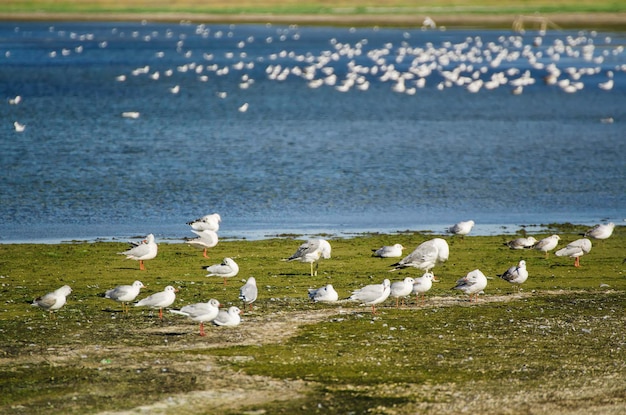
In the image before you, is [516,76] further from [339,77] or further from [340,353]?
[340,353]

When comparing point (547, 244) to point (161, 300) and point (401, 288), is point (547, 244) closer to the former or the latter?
point (401, 288)

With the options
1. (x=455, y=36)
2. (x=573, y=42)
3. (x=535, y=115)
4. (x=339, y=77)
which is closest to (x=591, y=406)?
(x=535, y=115)

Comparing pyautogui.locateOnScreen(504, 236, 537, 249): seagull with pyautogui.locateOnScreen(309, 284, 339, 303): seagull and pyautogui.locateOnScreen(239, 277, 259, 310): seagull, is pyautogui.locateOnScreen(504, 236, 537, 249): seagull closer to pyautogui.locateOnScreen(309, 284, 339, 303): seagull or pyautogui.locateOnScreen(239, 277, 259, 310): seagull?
pyautogui.locateOnScreen(309, 284, 339, 303): seagull

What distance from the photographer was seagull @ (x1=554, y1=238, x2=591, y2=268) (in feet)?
78.0

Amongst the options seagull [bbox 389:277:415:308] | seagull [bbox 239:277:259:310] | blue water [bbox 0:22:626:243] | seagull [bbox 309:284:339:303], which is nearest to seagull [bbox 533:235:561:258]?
blue water [bbox 0:22:626:243]

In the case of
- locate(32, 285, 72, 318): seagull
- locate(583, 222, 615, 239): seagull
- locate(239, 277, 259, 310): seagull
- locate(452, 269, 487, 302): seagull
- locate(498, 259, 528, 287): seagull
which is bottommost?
locate(583, 222, 615, 239): seagull

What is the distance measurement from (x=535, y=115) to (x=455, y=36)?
227 ft

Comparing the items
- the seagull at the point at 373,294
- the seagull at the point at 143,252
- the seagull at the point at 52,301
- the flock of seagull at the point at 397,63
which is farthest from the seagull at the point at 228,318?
the flock of seagull at the point at 397,63

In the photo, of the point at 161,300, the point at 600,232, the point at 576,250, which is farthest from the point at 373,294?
the point at 600,232

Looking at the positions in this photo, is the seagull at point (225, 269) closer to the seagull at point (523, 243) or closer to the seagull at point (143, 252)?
the seagull at point (143, 252)

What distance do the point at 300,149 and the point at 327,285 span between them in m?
26.2

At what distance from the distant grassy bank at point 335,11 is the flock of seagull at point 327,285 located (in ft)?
386

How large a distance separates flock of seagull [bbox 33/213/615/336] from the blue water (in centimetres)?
351

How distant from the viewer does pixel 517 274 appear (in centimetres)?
2116
